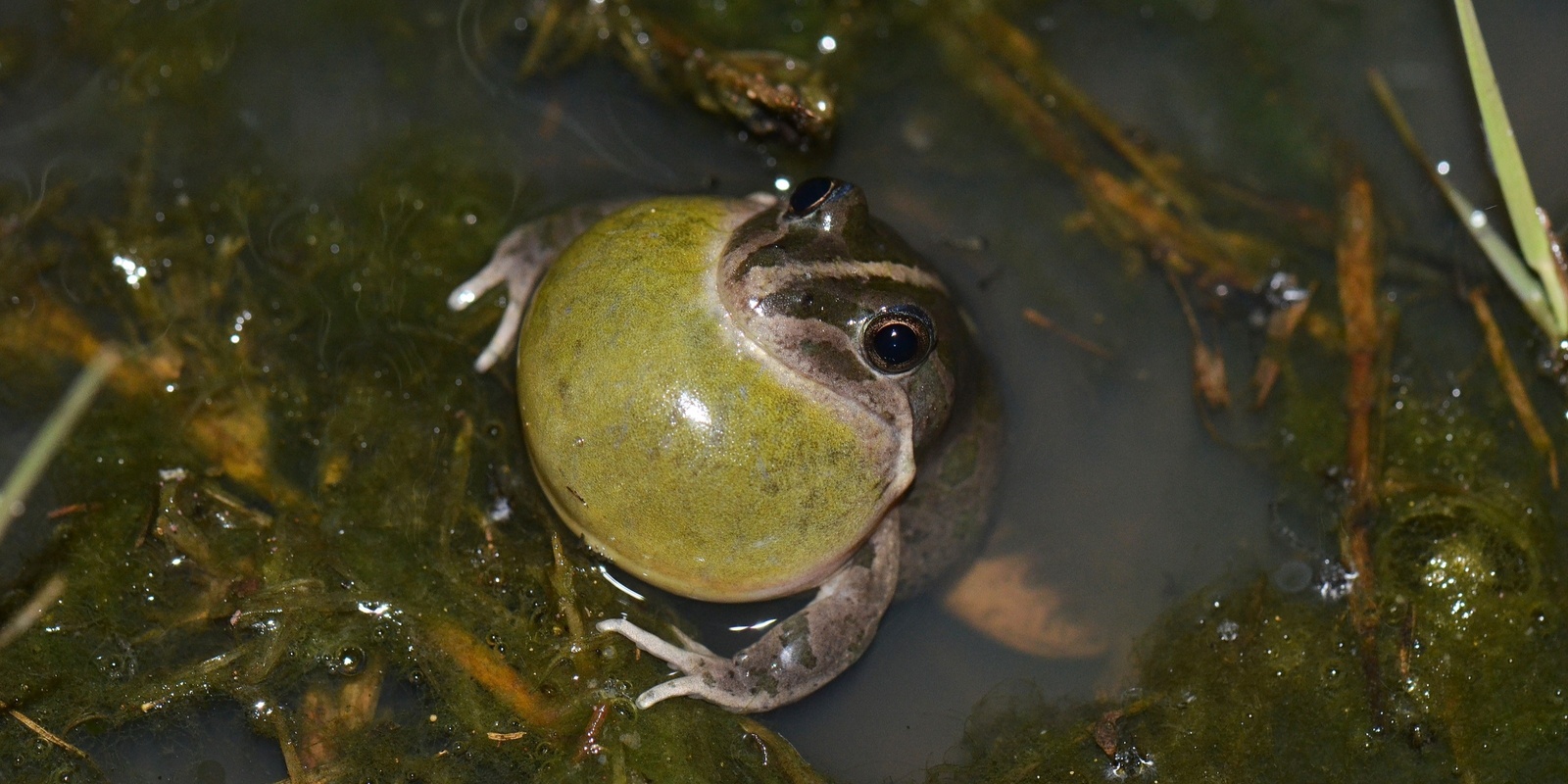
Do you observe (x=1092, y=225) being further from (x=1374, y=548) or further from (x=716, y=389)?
(x=716, y=389)

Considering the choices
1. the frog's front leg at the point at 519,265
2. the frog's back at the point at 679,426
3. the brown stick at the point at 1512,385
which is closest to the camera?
the frog's back at the point at 679,426

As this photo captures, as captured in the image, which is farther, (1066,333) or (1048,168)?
(1048,168)

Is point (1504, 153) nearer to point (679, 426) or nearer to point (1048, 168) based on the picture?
point (1048, 168)

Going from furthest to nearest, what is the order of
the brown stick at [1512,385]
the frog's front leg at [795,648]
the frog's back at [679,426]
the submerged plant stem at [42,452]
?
the brown stick at [1512,385], the frog's front leg at [795,648], the submerged plant stem at [42,452], the frog's back at [679,426]

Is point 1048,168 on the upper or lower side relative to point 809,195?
lower

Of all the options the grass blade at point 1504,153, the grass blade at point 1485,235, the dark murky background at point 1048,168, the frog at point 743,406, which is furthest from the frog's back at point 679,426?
the grass blade at point 1485,235

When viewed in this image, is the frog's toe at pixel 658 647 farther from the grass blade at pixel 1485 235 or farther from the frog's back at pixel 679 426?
the grass blade at pixel 1485 235

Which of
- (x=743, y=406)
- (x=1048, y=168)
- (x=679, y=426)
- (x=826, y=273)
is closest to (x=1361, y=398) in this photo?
(x=1048, y=168)
